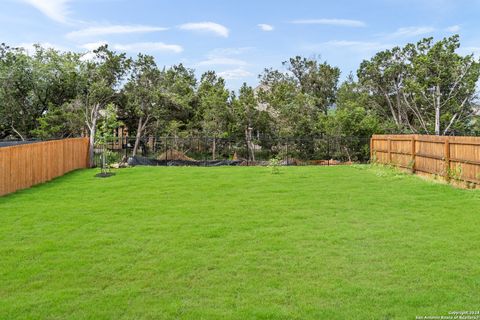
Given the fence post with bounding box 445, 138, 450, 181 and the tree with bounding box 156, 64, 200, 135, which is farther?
the tree with bounding box 156, 64, 200, 135

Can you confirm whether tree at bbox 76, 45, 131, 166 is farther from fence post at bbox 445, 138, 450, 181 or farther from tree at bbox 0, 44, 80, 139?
fence post at bbox 445, 138, 450, 181

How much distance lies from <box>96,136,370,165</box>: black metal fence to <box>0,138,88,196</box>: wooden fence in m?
5.44

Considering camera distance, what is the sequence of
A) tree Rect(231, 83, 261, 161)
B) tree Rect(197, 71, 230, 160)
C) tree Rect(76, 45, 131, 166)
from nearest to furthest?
tree Rect(76, 45, 131, 166), tree Rect(197, 71, 230, 160), tree Rect(231, 83, 261, 161)

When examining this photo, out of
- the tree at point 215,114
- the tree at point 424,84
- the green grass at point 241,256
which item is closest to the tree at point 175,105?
the tree at point 215,114

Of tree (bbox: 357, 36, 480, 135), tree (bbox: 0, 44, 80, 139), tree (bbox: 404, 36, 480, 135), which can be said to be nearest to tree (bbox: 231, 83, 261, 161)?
tree (bbox: 0, 44, 80, 139)

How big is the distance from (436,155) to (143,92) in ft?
51.0

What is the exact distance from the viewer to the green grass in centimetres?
349

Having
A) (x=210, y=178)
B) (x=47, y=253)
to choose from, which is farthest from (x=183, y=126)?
(x=47, y=253)

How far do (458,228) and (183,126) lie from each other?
19047 millimetres

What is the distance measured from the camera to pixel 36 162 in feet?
39.5

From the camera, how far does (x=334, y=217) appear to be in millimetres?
6824

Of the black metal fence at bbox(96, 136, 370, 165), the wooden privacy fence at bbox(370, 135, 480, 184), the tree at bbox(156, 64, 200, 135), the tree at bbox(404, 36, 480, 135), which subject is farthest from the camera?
the tree at bbox(404, 36, 480, 135)

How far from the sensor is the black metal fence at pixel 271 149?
68.8ft

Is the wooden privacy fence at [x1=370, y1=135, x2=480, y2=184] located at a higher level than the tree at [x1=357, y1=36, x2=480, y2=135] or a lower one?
lower
